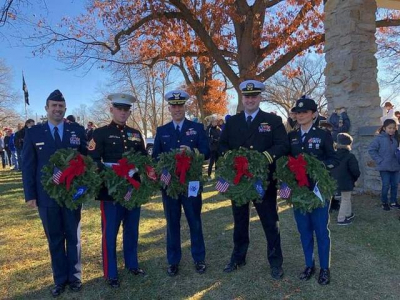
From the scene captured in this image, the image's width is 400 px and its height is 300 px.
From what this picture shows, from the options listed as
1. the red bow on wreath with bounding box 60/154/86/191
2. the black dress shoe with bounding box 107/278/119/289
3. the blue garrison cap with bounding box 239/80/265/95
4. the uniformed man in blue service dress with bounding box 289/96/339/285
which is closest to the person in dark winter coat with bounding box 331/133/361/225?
the uniformed man in blue service dress with bounding box 289/96/339/285

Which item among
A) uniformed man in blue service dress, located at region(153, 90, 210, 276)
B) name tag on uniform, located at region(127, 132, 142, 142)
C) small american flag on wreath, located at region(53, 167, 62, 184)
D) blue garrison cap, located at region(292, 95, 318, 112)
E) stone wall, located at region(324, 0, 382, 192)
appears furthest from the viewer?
stone wall, located at region(324, 0, 382, 192)

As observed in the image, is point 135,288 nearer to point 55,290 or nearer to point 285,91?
point 55,290

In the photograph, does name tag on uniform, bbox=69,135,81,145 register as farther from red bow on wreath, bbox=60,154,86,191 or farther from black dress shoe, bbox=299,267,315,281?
black dress shoe, bbox=299,267,315,281

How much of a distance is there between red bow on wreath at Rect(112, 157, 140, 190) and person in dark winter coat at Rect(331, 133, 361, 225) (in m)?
3.79

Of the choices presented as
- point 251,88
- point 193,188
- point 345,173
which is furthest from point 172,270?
point 345,173

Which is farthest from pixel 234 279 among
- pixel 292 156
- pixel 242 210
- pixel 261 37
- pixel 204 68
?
pixel 204 68

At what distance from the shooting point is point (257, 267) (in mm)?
4500

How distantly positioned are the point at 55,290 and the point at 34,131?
69.7 inches

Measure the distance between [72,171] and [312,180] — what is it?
2.58 m

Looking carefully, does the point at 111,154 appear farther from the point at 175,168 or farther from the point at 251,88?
the point at 251,88

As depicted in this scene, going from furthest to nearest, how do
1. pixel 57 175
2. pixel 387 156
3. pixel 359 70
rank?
pixel 359 70
pixel 387 156
pixel 57 175

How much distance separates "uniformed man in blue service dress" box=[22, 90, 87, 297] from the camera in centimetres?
390

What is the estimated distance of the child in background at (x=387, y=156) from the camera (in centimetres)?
701

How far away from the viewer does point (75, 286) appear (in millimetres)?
4027
